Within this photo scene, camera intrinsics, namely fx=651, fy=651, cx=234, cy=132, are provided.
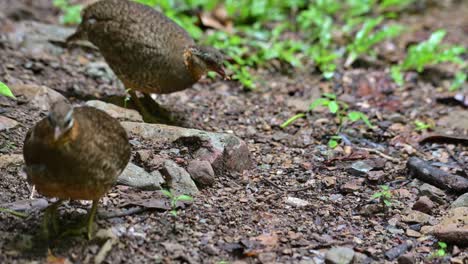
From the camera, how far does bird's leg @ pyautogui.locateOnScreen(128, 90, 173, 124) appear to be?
19.2ft

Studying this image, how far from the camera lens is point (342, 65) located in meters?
7.64

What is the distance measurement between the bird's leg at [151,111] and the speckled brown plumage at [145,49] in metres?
0.18

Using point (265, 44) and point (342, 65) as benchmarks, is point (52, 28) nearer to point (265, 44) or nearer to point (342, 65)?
point (265, 44)

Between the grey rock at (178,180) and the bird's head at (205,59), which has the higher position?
the bird's head at (205,59)

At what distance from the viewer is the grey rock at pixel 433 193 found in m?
4.77

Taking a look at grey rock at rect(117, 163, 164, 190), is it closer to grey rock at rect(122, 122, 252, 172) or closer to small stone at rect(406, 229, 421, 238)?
grey rock at rect(122, 122, 252, 172)

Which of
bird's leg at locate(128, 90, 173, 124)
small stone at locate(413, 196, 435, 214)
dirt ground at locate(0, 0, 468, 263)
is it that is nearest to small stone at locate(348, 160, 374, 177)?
dirt ground at locate(0, 0, 468, 263)

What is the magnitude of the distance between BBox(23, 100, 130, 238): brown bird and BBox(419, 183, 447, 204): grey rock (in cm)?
235

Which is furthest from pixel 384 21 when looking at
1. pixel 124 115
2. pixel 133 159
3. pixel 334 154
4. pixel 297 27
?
pixel 133 159

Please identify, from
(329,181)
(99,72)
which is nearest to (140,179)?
(329,181)

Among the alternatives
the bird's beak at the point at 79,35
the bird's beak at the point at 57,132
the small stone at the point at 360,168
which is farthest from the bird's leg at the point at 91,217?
the bird's beak at the point at 79,35

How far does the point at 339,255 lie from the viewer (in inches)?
152

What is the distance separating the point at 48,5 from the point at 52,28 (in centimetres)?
112

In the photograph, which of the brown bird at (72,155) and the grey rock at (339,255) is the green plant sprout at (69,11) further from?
the grey rock at (339,255)
